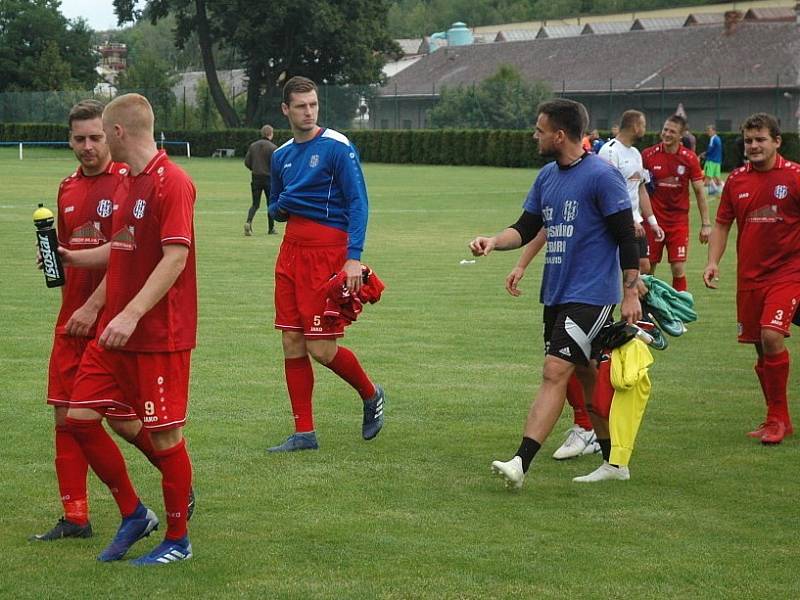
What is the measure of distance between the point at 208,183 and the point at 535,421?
36.4 meters

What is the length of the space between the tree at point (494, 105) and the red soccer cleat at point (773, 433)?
189 feet

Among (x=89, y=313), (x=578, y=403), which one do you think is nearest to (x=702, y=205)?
(x=578, y=403)

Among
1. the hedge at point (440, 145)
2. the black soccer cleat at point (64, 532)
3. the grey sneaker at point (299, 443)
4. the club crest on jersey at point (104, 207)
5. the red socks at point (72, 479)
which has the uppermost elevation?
the club crest on jersey at point (104, 207)

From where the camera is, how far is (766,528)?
21.0ft

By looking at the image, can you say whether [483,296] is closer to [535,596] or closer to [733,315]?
[733,315]

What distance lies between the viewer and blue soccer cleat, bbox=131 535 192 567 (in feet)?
18.5

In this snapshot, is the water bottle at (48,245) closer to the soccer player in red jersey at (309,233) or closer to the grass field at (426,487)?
the grass field at (426,487)

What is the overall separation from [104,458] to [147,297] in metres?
0.86

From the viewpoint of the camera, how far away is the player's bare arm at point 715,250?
29.6ft

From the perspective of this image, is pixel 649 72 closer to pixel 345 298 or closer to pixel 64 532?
pixel 345 298

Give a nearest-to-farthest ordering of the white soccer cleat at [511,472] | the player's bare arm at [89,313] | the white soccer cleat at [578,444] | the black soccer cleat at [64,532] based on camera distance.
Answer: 1. the player's bare arm at [89,313]
2. the black soccer cleat at [64,532]
3. the white soccer cleat at [511,472]
4. the white soccer cleat at [578,444]

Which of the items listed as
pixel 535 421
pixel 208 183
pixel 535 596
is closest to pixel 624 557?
pixel 535 596

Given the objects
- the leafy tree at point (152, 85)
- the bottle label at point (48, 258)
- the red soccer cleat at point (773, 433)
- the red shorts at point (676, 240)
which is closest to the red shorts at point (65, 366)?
the bottle label at point (48, 258)

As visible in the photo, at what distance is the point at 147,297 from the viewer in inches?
210
